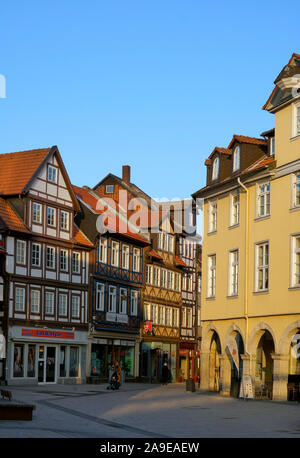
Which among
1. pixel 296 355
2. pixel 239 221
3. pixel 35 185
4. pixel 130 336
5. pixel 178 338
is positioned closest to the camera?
pixel 296 355

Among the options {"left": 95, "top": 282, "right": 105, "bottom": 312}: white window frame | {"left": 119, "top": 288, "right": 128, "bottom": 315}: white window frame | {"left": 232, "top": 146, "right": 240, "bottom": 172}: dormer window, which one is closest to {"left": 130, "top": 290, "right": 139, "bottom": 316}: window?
{"left": 119, "top": 288, "right": 128, "bottom": 315}: white window frame

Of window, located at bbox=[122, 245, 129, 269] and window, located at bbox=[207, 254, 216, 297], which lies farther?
window, located at bbox=[122, 245, 129, 269]

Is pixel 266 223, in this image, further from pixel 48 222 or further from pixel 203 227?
pixel 48 222

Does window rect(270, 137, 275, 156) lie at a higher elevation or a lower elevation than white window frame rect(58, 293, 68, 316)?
higher

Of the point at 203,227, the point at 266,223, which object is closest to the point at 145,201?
the point at 203,227

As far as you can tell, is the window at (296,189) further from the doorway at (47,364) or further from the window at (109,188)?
the window at (109,188)

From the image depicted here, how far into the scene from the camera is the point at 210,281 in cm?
4131

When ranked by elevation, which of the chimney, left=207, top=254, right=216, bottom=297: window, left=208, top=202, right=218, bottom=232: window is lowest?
left=207, top=254, right=216, bottom=297: window

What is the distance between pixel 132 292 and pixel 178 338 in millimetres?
9736

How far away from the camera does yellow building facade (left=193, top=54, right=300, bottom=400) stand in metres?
33.7

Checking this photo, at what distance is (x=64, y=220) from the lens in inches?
2048

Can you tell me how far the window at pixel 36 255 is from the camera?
160ft

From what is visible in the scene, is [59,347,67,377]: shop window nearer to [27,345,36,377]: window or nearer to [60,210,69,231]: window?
[27,345,36,377]: window

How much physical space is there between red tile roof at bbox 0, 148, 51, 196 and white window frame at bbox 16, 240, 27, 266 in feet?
10.0
